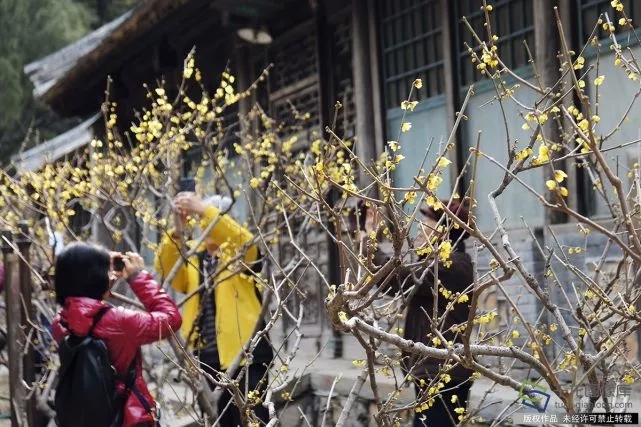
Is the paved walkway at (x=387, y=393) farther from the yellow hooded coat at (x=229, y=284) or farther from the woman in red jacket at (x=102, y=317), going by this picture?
the woman in red jacket at (x=102, y=317)

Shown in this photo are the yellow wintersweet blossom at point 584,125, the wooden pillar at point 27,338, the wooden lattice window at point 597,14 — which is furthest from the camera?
the wooden lattice window at point 597,14

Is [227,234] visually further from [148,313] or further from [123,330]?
[123,330]

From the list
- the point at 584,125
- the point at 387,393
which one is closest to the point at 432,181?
the point at 584,125

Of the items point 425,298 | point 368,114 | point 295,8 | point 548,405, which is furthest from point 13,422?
point 295,8

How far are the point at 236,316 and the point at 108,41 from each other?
5924mm

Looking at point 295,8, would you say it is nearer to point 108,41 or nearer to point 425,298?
point 108,41

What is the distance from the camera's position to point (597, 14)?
18.5 feet

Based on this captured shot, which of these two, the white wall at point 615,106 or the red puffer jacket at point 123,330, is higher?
the white wall at point 615,106

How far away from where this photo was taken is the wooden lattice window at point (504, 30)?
245 inches

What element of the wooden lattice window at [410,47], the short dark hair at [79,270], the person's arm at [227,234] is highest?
the wooden lattice window at [410,47]

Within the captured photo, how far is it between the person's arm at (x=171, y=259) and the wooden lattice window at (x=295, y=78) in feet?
11.9

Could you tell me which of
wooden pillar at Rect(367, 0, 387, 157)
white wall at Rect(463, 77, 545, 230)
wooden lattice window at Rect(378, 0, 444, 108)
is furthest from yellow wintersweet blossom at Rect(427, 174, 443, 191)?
wooden pillar at Rect(367, 0, 387, 157)

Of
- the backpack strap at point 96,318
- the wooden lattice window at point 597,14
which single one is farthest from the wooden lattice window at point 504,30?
the backpack strap at point 96,318

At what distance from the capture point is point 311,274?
28.9 feet
